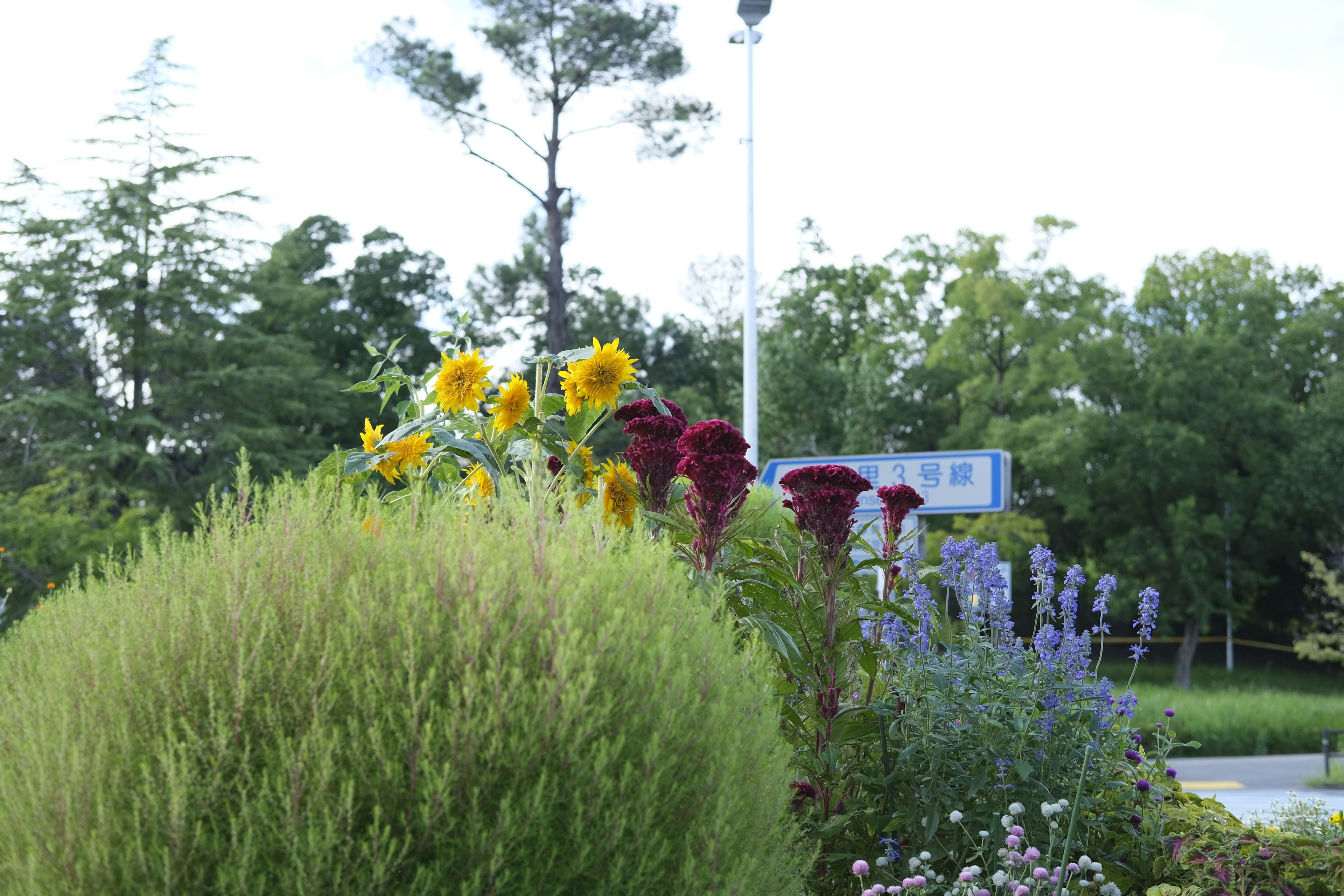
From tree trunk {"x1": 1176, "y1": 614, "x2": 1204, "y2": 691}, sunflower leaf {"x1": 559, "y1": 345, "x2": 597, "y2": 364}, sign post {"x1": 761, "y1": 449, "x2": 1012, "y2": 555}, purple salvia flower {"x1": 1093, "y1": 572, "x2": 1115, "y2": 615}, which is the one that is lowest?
tree trunk {"x1": 1176, "y1": 614, "x2": 1204, "y2": 691}

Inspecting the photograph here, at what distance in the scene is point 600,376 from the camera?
3.77 metres

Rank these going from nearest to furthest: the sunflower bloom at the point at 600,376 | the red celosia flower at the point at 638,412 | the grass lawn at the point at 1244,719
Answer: the red celosia flower at the point at 638,412 → the sunflower bloom at the point at 600,376 → the grass lawn at the point at 1244,719

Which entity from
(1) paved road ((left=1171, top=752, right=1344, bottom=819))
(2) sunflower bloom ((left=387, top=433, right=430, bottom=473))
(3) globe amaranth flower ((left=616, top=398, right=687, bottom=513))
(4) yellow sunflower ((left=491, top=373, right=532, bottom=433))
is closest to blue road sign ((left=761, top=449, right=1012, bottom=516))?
(1) paved road ((left=1171, top=752, right=1344, bottom=819))

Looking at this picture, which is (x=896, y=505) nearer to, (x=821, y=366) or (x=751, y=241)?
(x=751, y=241)

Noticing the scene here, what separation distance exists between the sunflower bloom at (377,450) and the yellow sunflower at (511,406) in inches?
18.9

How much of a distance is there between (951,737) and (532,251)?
25.2m

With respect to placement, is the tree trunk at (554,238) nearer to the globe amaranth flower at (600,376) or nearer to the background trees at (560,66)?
the background trees at (560,66)

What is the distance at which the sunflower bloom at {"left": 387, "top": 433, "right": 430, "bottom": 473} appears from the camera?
13.3 feet

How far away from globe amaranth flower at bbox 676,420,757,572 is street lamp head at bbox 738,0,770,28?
10472 millimetres

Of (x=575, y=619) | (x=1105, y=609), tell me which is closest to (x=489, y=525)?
(x=575, y=619)

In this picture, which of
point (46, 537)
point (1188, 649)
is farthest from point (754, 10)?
point (1188, 649)

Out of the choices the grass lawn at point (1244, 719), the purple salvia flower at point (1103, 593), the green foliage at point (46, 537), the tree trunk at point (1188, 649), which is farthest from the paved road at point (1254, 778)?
the green foliage at point (46, 537)

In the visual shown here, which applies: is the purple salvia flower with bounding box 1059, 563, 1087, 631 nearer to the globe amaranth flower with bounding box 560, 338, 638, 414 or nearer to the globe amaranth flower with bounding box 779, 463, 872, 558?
the globe amaranth flower with bounding box 779, 463, 872, 558

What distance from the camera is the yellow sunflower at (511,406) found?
3.80 metres
